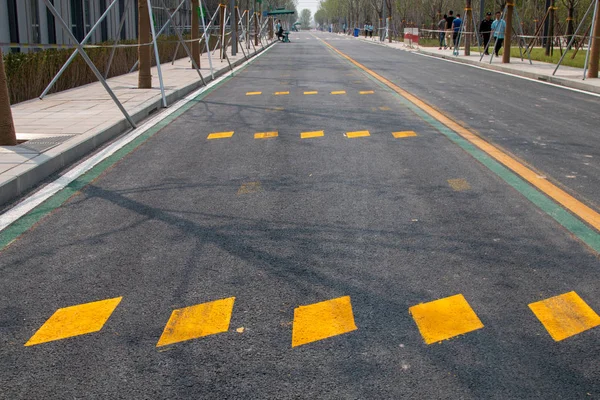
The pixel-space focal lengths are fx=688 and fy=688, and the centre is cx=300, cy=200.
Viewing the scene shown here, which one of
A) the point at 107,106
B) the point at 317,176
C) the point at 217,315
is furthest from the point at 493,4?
the point at 217,315

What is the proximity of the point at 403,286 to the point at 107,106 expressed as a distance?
8523 millimetres

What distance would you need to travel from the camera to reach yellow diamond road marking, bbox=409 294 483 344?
130 inches

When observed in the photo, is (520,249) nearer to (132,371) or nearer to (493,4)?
(132,371)

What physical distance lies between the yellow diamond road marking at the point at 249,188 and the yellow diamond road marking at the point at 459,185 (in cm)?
171

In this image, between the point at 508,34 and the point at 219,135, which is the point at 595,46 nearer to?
the point at 508,34

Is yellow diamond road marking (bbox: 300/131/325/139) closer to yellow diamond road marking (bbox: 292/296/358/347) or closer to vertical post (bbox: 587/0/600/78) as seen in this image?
yellow diamond road marking (bbox: 292/296/358/347)

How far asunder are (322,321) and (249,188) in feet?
9.15

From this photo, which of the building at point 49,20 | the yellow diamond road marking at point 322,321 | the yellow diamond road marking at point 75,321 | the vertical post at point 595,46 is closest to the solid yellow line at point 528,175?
the yellow diamond road marking at point 322,321

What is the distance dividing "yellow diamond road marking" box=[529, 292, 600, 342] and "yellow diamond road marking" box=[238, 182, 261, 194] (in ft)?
9.72

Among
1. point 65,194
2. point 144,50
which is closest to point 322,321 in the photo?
point 65,194

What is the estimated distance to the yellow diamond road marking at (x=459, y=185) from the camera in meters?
5.94

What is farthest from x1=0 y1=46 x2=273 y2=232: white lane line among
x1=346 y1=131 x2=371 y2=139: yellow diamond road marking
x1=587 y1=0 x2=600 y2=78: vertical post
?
x1=587 y1=0 x2=600 y2=78: vertical post

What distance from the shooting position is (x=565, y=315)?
11.4ft

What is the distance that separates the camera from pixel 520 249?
4.41 m
